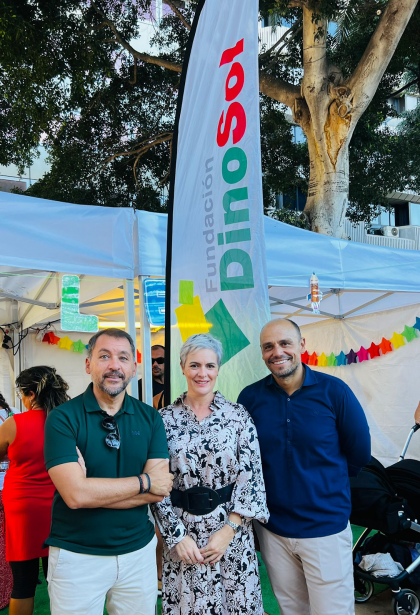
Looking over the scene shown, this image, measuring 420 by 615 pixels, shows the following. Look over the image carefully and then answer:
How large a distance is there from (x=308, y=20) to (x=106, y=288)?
494cm

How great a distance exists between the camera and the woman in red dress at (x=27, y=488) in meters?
2.80

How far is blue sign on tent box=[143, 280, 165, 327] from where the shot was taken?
3514 millimetres

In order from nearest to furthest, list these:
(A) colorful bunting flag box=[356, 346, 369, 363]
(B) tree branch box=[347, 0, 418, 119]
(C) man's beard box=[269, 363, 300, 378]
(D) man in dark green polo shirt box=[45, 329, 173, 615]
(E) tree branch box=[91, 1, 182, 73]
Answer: (D) man in dark green polo shirt box=[45, 329, 173, 615], (C) man's beard box=[269, 363, 300, 378], (A) colorful bunting flag box=[356, 346, 369, 363], (B) tree branch box=[347, 0, 418, 119], (E) tree branch box=[91, 1, 182, 73]

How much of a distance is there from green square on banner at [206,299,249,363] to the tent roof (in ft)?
2.36

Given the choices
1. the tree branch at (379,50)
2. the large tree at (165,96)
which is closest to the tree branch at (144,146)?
the large tree at (165,96)

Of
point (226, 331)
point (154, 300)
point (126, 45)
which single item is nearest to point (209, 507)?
point (226, 331)

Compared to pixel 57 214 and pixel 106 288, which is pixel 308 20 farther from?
pixel 57 214

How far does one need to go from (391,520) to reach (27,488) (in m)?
1.90

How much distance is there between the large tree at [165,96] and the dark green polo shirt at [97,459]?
19.2 feet

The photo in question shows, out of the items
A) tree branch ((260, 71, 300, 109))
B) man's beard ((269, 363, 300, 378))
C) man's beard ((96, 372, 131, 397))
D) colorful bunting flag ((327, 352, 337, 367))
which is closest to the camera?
man's beard ((96, 372, 131, 397))

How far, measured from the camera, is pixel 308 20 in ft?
24.7

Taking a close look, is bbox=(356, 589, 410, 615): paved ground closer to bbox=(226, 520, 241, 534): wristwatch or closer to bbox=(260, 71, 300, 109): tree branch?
bbox=(226, 520, 241, 534): wristwatch

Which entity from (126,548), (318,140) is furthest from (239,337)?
(318,140)

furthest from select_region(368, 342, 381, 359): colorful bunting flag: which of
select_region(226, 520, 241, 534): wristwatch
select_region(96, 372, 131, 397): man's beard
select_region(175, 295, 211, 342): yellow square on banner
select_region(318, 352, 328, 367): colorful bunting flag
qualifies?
select_region(96, 372, 131, 397): man's beard
